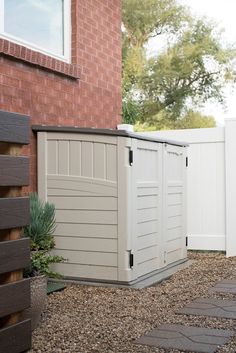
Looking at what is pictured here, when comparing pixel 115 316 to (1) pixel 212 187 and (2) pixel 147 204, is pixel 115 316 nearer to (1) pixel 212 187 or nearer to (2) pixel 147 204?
(2) pixel 147 204

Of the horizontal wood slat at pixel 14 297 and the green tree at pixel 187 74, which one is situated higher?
the green tree at pixel 187 74

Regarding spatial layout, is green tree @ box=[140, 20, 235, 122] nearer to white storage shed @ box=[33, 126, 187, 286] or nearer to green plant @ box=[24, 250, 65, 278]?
white storage shed @ box=[33, 126, 187, 286]

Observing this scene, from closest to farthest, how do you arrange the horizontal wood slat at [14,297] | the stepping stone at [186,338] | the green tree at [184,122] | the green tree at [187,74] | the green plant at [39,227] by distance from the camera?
the horizontal wood slat at [14,297] → the stepping stone at [186,338] → the green plant at [39,227] → the green tree at [187,74] → the green tree at [184,122]

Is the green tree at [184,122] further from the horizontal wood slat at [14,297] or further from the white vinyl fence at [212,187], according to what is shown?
the horizontal wood slat at [14,297]

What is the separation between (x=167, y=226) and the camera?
6680 mm

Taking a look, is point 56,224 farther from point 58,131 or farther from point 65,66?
point 65,66

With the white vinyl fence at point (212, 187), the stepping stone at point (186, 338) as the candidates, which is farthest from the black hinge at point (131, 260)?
the white vinyl fence at point (212, 187)

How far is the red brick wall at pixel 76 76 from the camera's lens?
229 inches

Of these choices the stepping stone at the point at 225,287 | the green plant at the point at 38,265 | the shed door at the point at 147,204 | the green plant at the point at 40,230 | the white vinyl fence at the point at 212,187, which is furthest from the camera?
the white vinyl fence at the point at 212,187

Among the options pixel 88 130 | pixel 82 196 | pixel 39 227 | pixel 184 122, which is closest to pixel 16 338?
pixel 39 227

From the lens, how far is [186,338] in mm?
3855

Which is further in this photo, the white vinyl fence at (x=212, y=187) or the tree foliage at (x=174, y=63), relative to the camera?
the tree foliage at (x=174, y=63)

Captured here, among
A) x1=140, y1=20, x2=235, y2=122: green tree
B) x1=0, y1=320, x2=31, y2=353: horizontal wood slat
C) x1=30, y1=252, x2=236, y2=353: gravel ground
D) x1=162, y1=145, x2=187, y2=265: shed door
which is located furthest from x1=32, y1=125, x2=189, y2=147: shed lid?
x1=140, y1=20, x2=235, y2=122: green tree

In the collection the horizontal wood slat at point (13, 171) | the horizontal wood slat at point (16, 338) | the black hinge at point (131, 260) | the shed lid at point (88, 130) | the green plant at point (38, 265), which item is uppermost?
the shed lid at point (88, 130)
